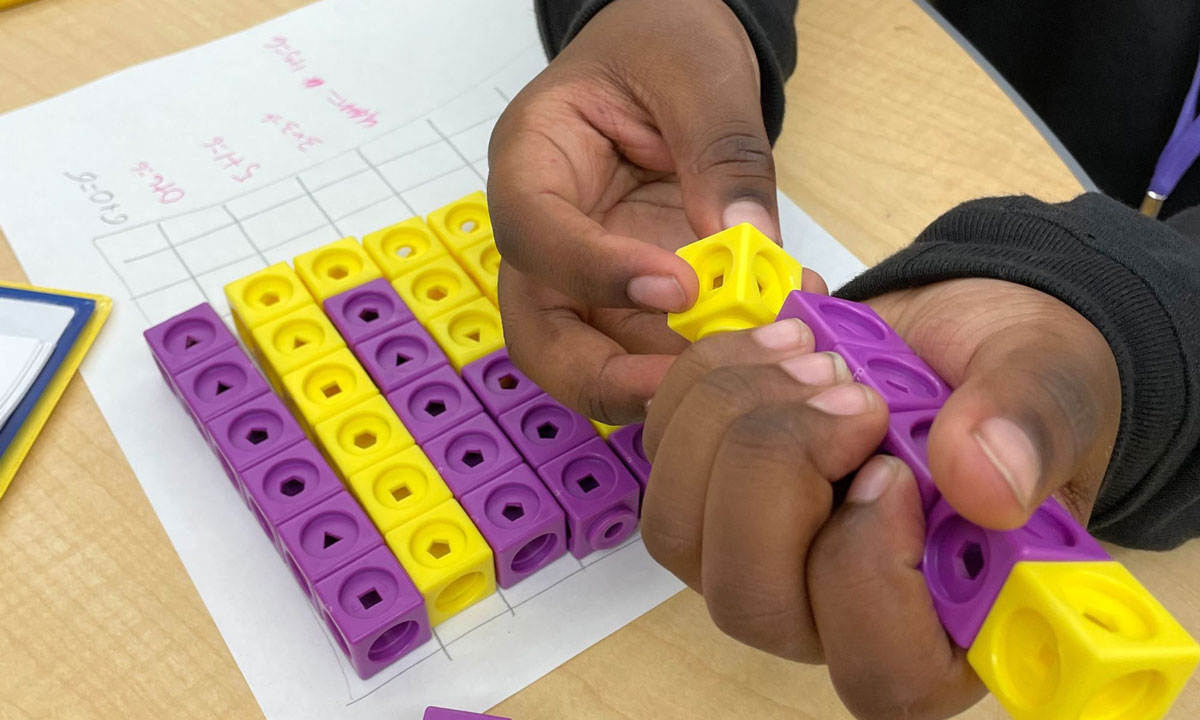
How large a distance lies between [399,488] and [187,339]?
184mm

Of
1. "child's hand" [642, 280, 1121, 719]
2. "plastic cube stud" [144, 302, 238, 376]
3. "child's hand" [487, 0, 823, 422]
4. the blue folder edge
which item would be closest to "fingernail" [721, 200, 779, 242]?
"child's hand" [487, 0, 823, 422]

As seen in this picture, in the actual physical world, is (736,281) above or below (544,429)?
above

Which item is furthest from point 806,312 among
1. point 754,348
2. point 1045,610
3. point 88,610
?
point 88,610

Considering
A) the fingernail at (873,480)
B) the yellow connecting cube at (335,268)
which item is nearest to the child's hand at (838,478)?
the fingernail at (873,480)

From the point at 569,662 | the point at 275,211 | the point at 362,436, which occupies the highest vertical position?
the point at 275,211

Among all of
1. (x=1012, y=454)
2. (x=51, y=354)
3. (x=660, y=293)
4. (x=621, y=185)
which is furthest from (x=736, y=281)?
(x=51, y=354)

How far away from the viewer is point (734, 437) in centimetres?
35

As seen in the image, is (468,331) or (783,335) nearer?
(783,335)

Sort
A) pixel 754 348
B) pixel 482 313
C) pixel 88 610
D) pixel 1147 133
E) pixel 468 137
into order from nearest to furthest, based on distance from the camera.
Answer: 1. pixel 754 348
2. pixel 88 610
3. pixel 482 313
4. pixel 468 137
5. pixel 1147 133

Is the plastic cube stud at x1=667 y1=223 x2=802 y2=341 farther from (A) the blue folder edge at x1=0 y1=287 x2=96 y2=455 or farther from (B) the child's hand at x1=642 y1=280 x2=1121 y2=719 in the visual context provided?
(A) the blue folder edge at x1=0 y1=287 x2=96 y2=455

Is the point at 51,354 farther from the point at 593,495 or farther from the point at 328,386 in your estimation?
the point at 593,495

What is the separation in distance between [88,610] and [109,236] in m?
Answer: 0.31

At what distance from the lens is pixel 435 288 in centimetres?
65

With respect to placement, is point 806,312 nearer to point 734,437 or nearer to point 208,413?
point 734,437
